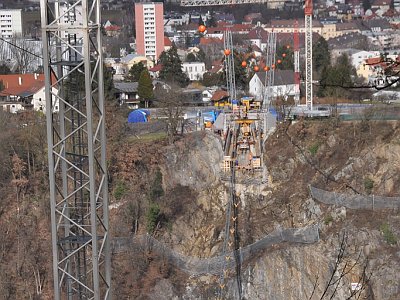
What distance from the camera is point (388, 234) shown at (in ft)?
26.6

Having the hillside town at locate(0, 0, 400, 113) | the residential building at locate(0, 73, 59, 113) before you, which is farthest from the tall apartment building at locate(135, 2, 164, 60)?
the residential building at locate(0, 73, 59, 113)

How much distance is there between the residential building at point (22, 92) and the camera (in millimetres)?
12945

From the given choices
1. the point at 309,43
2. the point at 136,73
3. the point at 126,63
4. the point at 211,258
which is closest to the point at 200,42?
the point at 126,63

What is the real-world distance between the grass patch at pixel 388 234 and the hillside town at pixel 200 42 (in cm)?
167

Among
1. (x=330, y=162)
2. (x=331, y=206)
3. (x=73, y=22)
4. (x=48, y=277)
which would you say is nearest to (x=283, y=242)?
(x=331, y=206)

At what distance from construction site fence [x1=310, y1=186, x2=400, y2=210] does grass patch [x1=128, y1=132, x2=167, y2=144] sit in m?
2.39

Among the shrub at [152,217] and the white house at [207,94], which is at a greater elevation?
the white house at [207,94]

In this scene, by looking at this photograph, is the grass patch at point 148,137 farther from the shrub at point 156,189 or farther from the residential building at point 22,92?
the residential building at point 22,92

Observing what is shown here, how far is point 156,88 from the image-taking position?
13758 millimetres

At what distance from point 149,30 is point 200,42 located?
1.56 meters

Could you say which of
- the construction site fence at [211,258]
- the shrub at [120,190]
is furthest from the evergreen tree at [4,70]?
the construction site fence at [211,258]

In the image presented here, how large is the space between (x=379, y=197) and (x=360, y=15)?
28.9 meters

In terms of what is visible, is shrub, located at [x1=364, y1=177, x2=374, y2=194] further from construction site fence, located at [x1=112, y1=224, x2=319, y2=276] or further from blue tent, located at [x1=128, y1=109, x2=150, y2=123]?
blue tent, located at [x1=128, y1=109, x2=150, y2=123]

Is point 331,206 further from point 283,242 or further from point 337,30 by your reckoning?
point 337,30
